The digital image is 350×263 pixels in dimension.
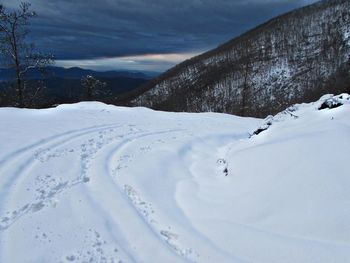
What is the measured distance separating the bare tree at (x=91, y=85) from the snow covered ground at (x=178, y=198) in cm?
3638

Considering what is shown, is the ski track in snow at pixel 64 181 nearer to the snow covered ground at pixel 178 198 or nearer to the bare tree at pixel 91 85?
the snow covered ground at pixel 178 198

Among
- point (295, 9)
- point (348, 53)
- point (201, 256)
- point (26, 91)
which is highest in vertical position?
point (295, 9)

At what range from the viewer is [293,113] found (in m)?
11.3

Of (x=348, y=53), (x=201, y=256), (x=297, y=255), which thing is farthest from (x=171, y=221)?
(x=348, y=53)

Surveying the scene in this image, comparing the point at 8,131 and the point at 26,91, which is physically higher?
the point at 26,91

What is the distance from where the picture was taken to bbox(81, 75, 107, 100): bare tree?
46000mm

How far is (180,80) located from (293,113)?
162868 millimetres

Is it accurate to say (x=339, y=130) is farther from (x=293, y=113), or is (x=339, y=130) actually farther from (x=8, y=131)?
(x=8, y=131)

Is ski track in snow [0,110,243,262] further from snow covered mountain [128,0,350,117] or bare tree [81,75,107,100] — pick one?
snow covered mountain [128,0,350,117]

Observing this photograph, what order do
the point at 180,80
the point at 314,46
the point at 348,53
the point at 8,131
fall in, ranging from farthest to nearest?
1. the point at 180,80
2. the point at 314,46
3. the point at 348,53
4. the point at 8,131

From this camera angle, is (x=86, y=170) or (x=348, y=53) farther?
(x=348, y=53)

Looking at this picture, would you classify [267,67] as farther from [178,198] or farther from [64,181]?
[64,181]

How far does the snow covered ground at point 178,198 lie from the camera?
476 centimetres

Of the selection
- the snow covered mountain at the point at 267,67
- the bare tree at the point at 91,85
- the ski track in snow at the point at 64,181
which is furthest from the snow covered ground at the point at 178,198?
the snow covered mountain at the point at 267,67
